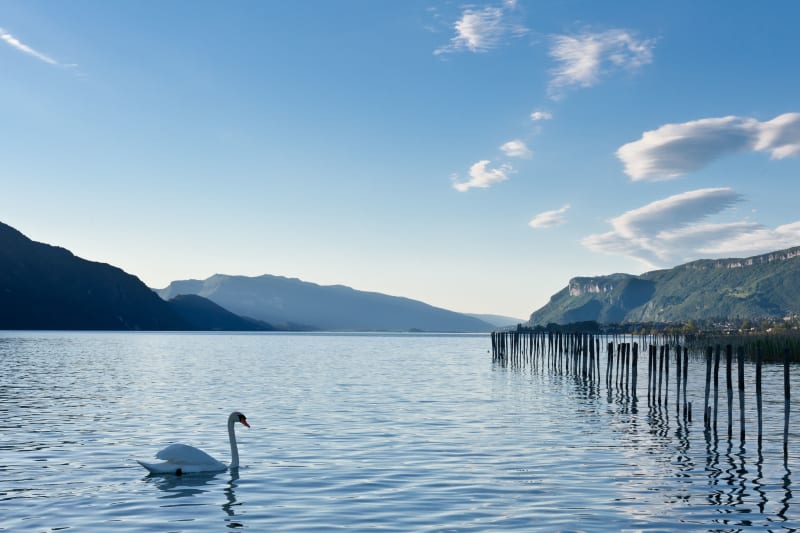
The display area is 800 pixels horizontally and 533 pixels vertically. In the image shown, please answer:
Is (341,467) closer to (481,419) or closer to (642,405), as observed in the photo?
(481,419)

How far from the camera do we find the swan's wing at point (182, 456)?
1822 centimetres

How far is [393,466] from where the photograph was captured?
19.7m

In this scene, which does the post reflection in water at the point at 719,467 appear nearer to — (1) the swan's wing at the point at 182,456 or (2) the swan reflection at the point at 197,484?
(2) the swan reflection at the point at 197,484

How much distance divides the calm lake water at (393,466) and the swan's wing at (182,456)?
14.6 inches

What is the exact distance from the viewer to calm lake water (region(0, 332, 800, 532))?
14484mm

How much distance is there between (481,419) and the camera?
3022 cm

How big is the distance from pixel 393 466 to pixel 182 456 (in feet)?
16.9

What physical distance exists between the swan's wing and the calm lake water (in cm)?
37

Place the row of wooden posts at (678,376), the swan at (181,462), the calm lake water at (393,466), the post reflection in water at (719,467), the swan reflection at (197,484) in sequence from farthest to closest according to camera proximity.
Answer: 1. the row of wooden posts at (678,376)
2. the swan at (181,462)
3. the swan reflection at (197,484)
4. the post reflection in water at (719,467)
5. the calm lake water at (393,466)

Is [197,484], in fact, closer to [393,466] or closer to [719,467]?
[393,466]

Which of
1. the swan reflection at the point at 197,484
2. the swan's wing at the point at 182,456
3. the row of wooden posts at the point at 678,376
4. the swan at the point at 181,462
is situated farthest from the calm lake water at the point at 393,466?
the row of wooden posts at the point at 678,376

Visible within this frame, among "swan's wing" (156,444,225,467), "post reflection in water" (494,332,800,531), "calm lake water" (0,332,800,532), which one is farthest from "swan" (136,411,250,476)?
"post reflection in water" (494,332,800,531)

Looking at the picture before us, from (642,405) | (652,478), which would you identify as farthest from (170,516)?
(642,405)

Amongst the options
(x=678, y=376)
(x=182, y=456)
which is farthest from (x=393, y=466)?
(x=678, y=376)
